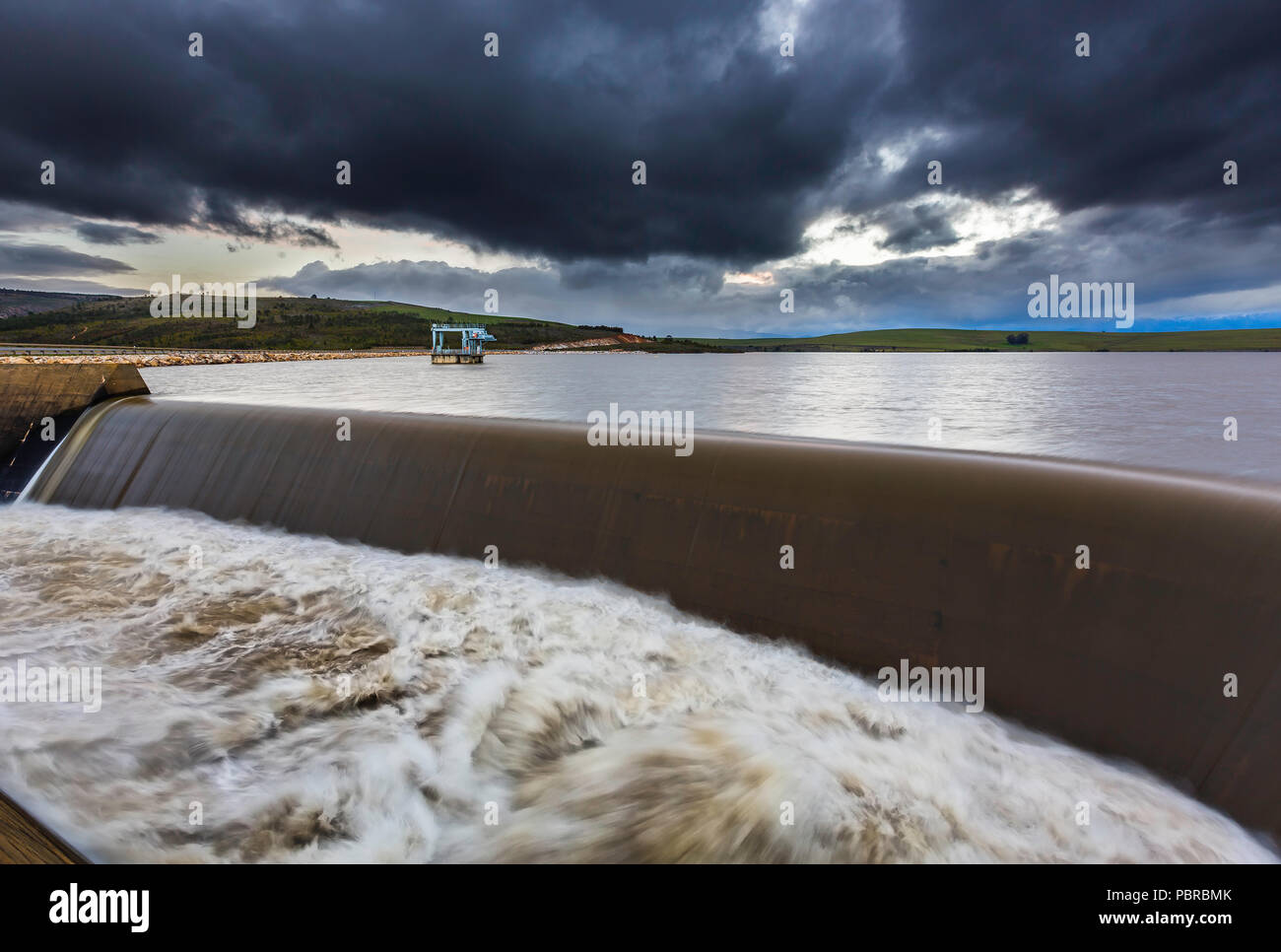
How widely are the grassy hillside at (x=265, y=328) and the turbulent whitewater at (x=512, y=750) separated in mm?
96396

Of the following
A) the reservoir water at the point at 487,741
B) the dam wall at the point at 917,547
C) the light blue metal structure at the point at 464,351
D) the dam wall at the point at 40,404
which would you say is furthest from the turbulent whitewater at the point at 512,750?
the light blue metal structure at the point at 464,351

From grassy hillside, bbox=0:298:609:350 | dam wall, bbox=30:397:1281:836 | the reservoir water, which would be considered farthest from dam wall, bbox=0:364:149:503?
grassy hillside, bbox=0:298:609:350

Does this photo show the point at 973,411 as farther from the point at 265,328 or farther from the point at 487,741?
the point at 265,328

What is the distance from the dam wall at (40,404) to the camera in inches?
521

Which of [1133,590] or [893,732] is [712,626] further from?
[1133,590]

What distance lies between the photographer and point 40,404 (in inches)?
539

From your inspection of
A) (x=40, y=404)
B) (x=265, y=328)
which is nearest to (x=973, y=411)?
(x=40, y=404)

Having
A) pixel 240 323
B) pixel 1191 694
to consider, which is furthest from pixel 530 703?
pixel 240 323

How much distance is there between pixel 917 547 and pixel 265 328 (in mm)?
126551

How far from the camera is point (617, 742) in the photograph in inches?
191

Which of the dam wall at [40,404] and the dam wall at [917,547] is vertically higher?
the dam wall at [40,404]

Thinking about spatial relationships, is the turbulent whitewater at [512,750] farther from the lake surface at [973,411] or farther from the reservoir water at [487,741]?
the lake surface at [973,411]

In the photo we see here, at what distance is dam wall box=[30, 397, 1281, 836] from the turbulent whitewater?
1.31ft
